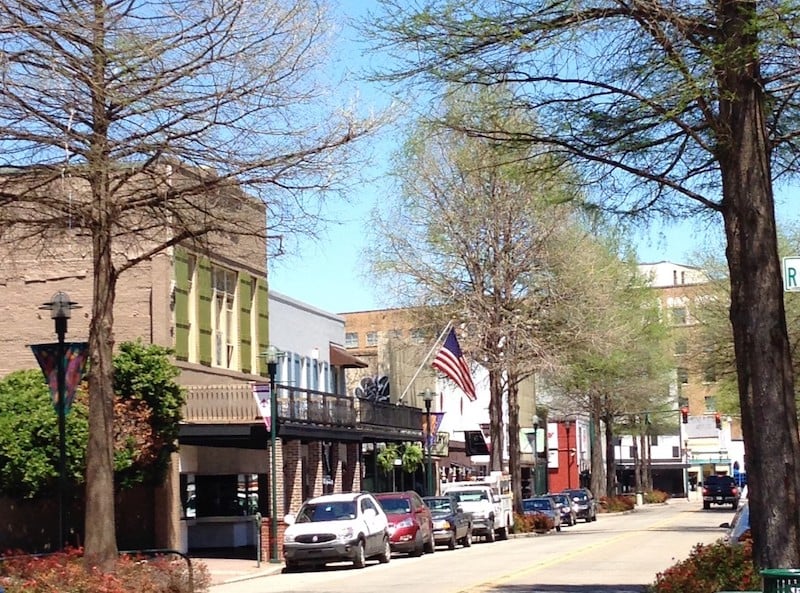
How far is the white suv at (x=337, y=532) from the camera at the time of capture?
30.6m

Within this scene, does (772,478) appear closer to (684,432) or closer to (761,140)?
(761,140)

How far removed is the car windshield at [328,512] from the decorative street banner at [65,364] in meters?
10.2

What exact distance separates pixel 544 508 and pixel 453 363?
50.8 feet

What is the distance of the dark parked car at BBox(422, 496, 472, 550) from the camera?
131 ft

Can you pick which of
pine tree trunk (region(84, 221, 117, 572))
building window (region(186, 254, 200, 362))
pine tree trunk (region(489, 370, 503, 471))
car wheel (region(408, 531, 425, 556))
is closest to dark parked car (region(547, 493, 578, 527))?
pine tree trunk (region(489, 370, 503, 471))

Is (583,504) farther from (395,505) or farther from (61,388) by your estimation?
(61,388)

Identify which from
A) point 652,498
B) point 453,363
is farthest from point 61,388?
point 652,498

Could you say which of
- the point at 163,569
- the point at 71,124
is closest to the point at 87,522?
the point at 163,569

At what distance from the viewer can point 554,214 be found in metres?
42.9

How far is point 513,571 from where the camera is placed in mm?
26891

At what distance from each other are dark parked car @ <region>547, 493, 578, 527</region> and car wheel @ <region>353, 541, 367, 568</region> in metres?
26.4

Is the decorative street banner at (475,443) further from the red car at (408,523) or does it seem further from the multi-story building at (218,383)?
the red car at (408,523)

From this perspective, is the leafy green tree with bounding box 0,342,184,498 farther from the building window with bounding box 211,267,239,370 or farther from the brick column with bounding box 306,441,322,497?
the brick column with bounding box 306,441,322,497

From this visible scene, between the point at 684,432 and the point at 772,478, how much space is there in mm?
107610
